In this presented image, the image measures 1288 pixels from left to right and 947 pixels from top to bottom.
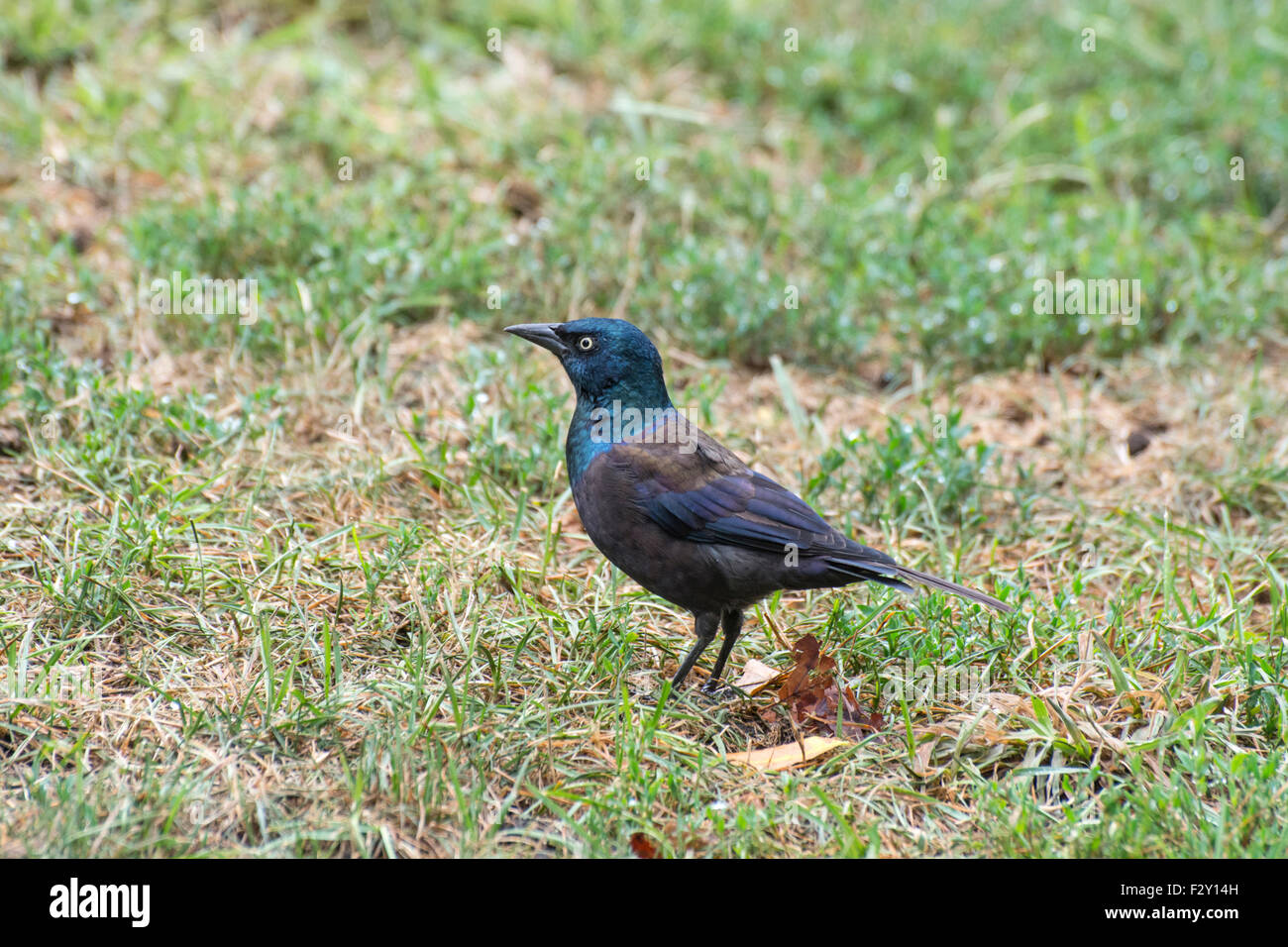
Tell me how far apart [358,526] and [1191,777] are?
2839 millimetres

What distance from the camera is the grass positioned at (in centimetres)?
340

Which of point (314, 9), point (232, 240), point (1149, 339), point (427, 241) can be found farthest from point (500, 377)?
point (314, 9)

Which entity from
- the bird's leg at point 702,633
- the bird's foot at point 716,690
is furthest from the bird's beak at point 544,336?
the bird's foot at point 716,690

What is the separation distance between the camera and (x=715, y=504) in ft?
12.9

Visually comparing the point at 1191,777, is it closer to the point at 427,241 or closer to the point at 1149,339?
the point at 1149,339

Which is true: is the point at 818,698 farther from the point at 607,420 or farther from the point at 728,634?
the point at 607,420

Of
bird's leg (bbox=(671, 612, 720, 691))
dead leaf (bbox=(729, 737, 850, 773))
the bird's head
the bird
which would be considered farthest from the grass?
the bird's head

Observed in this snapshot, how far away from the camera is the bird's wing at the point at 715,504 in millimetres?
3836

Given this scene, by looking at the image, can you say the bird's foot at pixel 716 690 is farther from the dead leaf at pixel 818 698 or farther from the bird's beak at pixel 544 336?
the bird's beak at pixel 544 336

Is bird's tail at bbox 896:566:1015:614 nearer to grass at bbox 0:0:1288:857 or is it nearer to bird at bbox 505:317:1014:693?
bird at bbox 505:317:1014:693

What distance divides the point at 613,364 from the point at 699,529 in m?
0.70

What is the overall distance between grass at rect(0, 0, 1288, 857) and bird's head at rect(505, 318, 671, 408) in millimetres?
611

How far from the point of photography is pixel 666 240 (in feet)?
20.9

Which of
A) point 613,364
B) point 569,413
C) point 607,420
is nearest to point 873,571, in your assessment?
point 607,420
